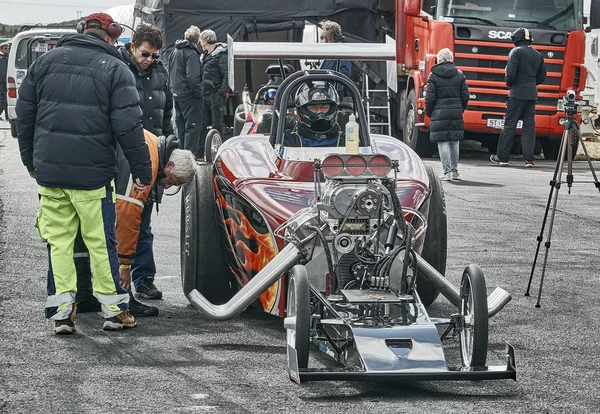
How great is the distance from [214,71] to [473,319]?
519 inches

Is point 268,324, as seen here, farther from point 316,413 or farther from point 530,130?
point 530,130

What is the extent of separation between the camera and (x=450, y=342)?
7305 mm

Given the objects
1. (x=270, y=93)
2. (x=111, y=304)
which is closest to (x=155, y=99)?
(x=111, y=304)

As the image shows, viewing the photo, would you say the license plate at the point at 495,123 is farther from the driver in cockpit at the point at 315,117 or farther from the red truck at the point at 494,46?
the driver in cockpit at the point at 315,117

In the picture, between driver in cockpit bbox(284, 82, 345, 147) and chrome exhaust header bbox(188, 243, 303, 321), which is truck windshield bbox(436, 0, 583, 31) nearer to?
driver in cockpit bbox(284, 82, 345, 147)

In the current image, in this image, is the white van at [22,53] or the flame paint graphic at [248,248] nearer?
the flame paint graphic at [248,248]

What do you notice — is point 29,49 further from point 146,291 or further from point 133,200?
point 133,200

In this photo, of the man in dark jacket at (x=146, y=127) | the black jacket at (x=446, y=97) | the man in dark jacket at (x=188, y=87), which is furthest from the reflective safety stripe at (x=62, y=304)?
the man in dark jacket at (x=188, y=87)

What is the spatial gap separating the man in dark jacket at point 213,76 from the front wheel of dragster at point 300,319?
12.7 metres

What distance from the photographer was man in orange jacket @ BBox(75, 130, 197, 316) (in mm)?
8016

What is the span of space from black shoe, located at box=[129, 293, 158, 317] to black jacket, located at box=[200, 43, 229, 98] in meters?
11.1

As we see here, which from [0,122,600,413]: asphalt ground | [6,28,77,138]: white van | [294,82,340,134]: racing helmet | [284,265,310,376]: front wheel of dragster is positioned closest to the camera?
[0,122,600,413]: asphalt ground

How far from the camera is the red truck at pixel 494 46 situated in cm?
2042

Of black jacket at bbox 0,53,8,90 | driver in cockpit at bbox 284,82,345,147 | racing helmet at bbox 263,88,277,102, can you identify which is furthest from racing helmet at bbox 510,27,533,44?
black jacket at bbox 0,53,8,90
